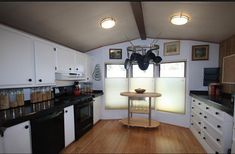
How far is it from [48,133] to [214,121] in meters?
2.60

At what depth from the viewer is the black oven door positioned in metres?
2.75

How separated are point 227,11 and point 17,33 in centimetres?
315

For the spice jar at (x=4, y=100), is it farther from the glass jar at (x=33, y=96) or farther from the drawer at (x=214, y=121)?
the drawer at (x=214, y=121)

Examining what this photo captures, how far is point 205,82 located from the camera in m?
3.31

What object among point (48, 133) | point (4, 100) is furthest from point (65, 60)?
point (48, 133)

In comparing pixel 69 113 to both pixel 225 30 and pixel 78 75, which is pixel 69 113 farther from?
pixel 225 30

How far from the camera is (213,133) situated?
209 cm

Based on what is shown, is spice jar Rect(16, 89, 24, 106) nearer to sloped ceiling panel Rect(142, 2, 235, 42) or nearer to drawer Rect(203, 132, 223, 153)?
sloped ceiling panel Rect(142, 2, 235, 42)

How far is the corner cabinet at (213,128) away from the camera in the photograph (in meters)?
1.81

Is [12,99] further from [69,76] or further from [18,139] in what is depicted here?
[69,76]

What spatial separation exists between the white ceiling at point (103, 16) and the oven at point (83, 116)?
1550 mm

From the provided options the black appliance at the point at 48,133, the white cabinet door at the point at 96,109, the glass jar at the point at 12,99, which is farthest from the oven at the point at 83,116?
the glass jar at the point at 12,99

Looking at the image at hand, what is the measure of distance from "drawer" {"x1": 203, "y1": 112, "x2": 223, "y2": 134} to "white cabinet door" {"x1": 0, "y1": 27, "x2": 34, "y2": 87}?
9.74 feet

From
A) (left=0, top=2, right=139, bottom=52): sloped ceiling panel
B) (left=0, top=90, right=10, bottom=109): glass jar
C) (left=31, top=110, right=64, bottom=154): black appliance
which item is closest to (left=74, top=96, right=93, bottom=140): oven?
(left=31, top=110, right=64, bottom=154): black appliance
